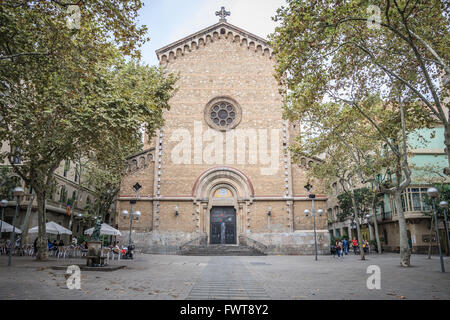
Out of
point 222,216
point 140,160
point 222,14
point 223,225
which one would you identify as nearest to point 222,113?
point 140,160

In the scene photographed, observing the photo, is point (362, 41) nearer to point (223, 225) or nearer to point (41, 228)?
point (41, 228)

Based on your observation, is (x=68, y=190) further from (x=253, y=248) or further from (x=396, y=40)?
(x=396, y=40)

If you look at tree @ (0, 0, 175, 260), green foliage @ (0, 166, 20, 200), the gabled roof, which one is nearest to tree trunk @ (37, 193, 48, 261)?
tree @ (0, 0, 175, 260)

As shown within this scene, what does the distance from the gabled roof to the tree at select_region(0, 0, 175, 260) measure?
12835mm

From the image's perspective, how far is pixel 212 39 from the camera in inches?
1265

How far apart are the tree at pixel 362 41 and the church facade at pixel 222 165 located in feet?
46.9

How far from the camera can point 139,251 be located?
27.6m

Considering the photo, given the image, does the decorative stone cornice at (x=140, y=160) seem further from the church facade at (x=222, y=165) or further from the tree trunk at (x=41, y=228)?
the tree trunk at (x=41, y=228)

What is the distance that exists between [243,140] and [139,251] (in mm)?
12915

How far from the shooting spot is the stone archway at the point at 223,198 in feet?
93.9

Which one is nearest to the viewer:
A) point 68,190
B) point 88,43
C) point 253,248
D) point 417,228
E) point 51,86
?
point 88,43

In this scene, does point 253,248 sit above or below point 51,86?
below
